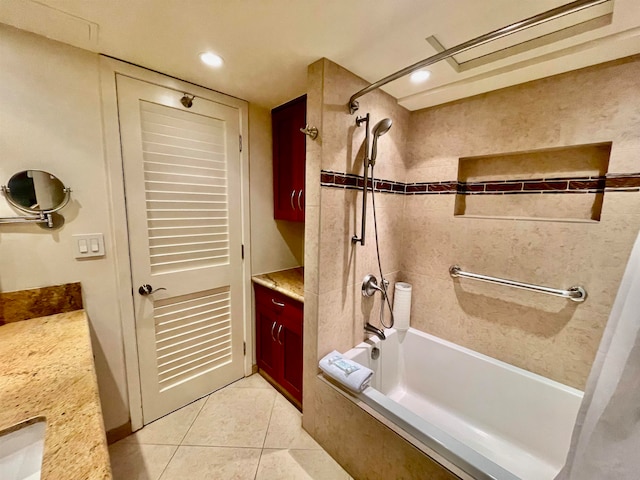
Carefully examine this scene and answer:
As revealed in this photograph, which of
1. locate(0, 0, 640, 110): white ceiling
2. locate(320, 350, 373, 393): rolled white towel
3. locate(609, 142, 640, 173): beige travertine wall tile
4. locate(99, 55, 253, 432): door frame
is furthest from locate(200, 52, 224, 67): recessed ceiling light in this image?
locate(609, 142, 640, 173): beige travertine wall tile

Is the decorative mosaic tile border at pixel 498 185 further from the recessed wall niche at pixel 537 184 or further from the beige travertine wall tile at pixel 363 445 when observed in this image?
the beige travertine wall tile at pixel 363 445

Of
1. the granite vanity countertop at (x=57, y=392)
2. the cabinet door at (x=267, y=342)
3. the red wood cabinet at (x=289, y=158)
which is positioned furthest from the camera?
the cabinet door at (x=267, y=342)

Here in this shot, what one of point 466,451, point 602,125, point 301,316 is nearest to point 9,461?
point 301,316

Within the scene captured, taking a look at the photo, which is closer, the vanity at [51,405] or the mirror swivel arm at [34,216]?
the vanity at [51,405]

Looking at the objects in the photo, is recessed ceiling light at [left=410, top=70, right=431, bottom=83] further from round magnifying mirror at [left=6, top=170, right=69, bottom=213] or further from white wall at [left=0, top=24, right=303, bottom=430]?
round magnifying mirror at [left=6, top=170, right=69, bottom=213]

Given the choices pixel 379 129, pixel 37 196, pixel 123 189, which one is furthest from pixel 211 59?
pixel 37 196

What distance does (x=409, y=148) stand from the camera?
6.31 ft

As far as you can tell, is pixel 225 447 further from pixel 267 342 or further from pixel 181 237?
pixel 181 237

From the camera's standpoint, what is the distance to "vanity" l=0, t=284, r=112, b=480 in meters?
0.54

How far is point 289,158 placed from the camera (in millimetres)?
1907

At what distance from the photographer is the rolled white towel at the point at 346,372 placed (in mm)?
1273

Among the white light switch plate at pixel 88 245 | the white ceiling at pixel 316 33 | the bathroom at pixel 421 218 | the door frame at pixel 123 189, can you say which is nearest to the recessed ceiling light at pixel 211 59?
the white ceiling at pixel 316 33

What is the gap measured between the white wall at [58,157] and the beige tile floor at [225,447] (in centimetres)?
36

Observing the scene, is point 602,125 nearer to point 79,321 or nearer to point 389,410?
point 389,410
